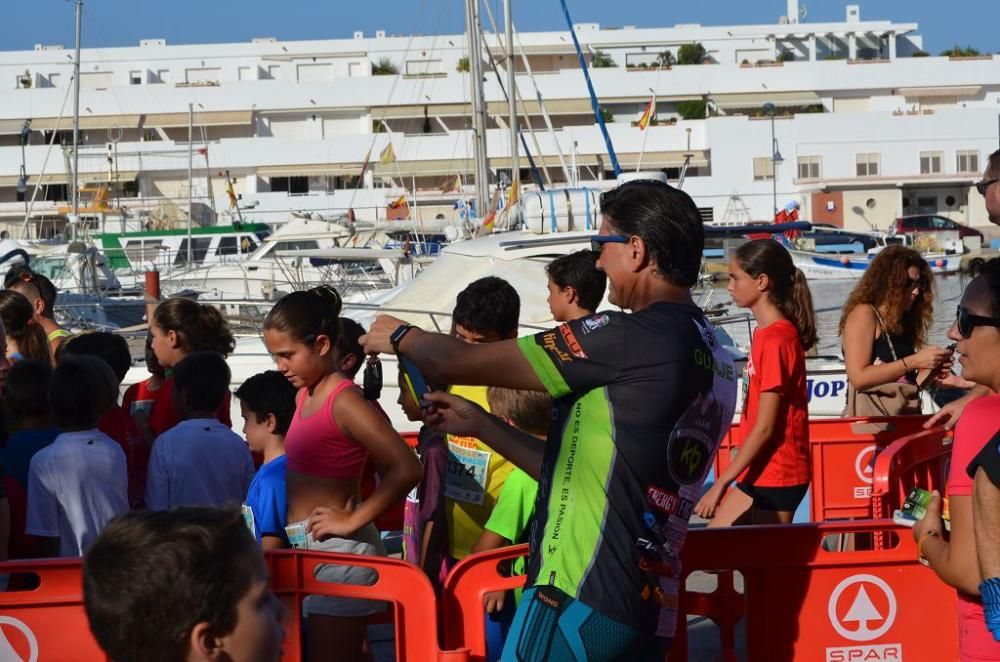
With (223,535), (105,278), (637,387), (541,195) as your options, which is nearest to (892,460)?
(637,387)

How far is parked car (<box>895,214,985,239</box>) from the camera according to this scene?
5791 centimetres

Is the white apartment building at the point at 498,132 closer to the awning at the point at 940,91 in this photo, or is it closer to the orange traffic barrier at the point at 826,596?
the awning at the point at 940,91

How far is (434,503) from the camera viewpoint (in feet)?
16.1

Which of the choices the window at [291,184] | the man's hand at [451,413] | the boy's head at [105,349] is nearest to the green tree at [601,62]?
the window at [291,184]

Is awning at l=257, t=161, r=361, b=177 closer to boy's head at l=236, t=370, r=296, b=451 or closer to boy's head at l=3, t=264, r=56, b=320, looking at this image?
boy's head at l=3, t=264, r=56, b=320

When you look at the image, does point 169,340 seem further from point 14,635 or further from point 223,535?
point 223,535

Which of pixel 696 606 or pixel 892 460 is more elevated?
pixel 892 460

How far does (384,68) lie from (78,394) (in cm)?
7493

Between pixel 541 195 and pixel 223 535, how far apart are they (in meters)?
13.3

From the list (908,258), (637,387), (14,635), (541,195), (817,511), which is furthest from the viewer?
(541,195)

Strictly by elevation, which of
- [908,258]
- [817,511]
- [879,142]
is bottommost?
[817,511]

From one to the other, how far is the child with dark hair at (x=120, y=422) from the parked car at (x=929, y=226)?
54999 mm

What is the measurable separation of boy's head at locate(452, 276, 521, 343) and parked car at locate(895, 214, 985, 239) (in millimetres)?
55929

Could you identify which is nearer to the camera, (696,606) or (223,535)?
(223,535)
